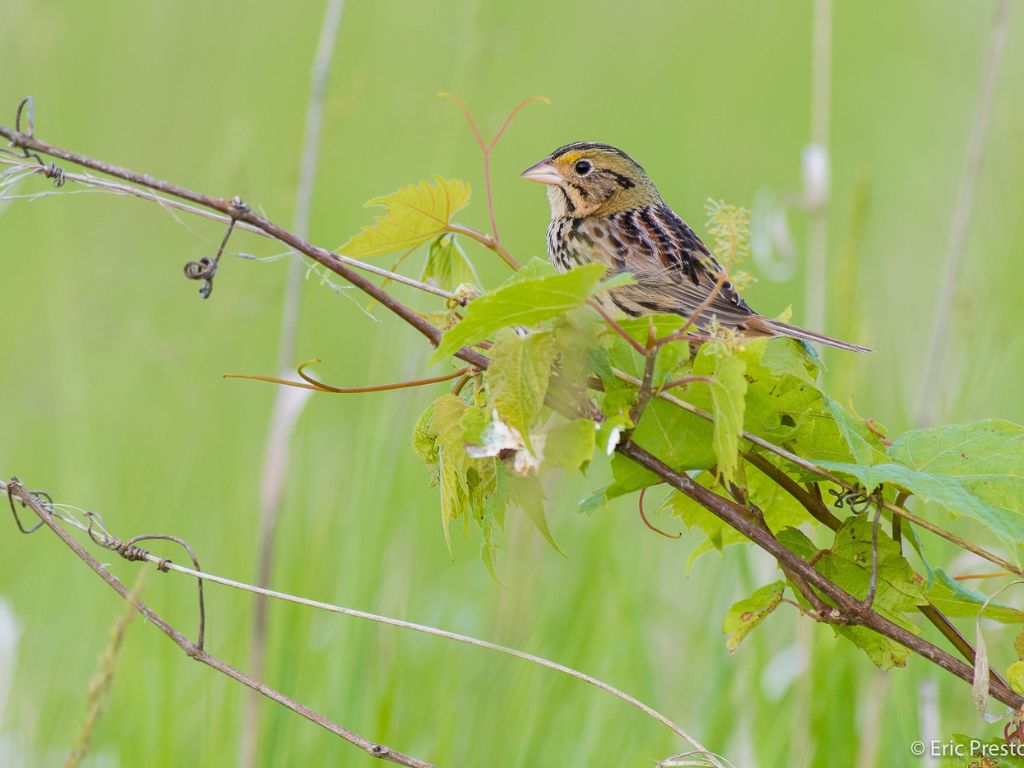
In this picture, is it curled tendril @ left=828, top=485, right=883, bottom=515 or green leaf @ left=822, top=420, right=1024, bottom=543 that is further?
curled tendril @ left=828, top=485, right=883, bottom=515

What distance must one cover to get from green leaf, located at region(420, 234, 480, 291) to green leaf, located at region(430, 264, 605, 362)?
46 centimetres

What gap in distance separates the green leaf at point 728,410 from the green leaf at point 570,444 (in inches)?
5.0

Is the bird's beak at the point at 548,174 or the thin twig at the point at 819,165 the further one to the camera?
the bird's beak at the point at 548,174

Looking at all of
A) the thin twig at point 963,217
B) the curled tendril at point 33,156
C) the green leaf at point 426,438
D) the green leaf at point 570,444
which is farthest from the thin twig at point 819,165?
the curled tendril at point 33,156

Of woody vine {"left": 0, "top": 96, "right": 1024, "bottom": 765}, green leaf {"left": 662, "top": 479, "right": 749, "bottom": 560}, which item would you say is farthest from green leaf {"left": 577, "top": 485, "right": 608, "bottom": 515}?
green leaf {"left": 662, "top": 479, "right": 749, "bottom": 560}

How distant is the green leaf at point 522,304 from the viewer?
1338 millimetres

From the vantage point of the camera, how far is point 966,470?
4.91ft

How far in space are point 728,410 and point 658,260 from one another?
1.69m

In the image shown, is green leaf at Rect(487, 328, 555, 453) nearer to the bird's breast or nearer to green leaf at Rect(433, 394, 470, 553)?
green leaf at Rect(433, 394, 470, 553)

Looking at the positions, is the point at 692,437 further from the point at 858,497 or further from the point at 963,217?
the point at 963,217

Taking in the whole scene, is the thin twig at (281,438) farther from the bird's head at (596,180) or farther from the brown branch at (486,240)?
the brown branch at (486,240)

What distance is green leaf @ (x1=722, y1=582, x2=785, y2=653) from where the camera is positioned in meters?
1.61

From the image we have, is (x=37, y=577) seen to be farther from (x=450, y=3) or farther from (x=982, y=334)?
(x=450, y=3)

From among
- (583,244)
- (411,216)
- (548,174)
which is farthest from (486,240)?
(548,174)
